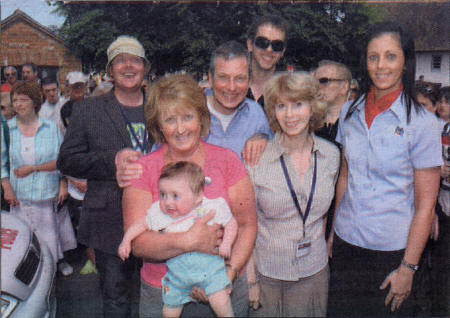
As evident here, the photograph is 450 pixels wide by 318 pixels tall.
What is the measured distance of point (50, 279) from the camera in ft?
7.50

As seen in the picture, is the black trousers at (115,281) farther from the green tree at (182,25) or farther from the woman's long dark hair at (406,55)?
the woman's long dark hair at (406,55)

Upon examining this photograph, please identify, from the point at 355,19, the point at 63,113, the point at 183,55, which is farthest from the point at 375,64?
the point at 63,113

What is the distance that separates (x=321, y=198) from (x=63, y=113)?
5.92ft

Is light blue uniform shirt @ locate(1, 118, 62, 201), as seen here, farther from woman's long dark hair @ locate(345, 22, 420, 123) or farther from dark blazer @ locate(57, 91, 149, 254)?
woman's long dark hair @ locate(345, 22, 420, 123)

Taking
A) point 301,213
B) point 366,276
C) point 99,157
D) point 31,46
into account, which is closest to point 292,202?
point 301,213

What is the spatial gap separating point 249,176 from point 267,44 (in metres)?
0.98

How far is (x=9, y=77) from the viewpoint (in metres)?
2.33

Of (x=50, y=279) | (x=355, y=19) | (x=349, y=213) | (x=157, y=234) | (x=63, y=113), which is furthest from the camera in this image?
(x=63, y=113)

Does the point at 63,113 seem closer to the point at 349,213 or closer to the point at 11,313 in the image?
the point at 11,313

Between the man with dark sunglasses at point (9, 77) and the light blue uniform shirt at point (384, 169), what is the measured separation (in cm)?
192

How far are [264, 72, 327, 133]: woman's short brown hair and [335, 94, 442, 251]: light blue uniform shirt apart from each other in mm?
253

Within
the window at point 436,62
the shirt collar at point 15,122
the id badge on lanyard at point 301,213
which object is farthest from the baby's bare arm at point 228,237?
the window at point 436,62

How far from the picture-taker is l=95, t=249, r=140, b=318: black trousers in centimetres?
237

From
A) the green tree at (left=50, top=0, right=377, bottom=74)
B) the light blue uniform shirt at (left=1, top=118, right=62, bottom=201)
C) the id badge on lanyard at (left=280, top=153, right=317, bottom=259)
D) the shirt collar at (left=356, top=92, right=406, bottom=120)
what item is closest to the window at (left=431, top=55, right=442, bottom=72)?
the green tree at (left=50, top=0, right=377, bottom=74)
